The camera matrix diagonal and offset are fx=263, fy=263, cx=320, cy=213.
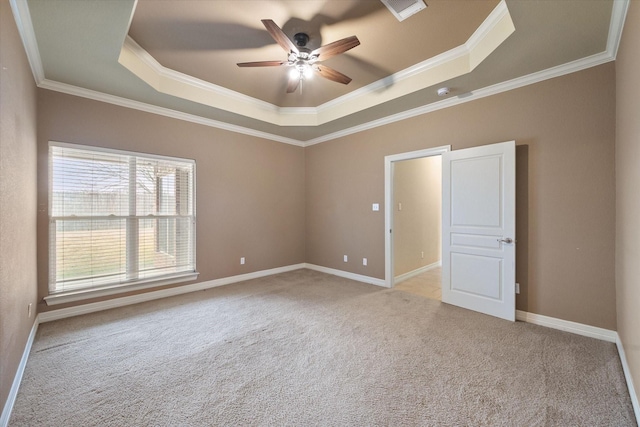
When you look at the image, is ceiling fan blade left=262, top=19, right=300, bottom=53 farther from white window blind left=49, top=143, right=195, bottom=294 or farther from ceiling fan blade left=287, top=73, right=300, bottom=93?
white window blind left=49, top=143, right=195, bottom=294

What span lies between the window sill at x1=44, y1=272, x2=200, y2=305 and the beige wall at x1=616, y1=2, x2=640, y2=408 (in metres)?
4.63

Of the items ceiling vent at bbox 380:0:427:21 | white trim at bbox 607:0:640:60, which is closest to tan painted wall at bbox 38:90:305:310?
ceiling vent at bbox 380:0:427:21

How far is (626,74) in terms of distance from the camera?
203 cm

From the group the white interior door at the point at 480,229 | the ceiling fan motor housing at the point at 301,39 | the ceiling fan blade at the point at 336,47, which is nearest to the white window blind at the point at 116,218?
the ceiling fan motor housing at the point at 301,39

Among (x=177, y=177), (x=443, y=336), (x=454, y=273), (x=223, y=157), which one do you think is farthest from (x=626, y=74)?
(x=177, y=177)

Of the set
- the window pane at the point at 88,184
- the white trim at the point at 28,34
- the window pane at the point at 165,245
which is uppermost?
the white trim at the point at 28,34

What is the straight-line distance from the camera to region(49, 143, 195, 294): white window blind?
10.0 feet

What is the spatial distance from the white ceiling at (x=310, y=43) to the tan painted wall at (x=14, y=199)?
34 cm

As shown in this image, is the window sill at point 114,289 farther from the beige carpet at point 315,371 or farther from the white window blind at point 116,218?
the beige carpet at point 315,371

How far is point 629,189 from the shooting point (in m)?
1.94

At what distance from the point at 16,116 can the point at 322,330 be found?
3.16m

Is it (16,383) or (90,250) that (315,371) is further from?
(90,250)

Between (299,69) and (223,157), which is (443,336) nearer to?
(299,69)

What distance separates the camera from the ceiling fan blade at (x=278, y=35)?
2057 millimetres
